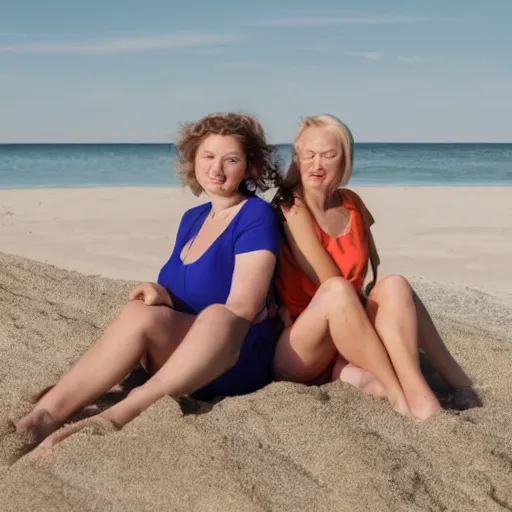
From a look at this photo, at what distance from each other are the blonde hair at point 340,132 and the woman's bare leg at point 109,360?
923 mm

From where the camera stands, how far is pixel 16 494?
2701 millimetres

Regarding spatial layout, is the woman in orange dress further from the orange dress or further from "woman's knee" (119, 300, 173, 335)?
"woman's knee" (119, 300, 173, 335)

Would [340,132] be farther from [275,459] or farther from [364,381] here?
[275,459]

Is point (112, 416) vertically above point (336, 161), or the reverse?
point (336, 161)

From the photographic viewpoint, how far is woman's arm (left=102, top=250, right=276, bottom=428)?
318 cm

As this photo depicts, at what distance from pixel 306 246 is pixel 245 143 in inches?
18.8

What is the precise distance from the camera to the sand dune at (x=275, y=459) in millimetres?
2662

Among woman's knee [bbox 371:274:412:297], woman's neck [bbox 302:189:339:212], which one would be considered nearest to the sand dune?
woman's knee [bbox 371:274:412:297]

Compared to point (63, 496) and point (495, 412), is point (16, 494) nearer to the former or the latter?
point (63, 496)

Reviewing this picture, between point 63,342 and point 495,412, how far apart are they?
215 centimetres

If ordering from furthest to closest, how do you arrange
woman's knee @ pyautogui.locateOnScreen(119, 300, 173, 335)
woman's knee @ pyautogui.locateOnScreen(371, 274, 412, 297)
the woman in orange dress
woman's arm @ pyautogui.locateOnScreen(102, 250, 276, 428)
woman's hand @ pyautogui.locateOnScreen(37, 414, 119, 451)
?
woman's knee @ pyautogui.locateOnScreen(371, 274, 412, 297) → the woman in orange dress → woman's knee @ pyautogui.locateOnScreen(119, 300, 173, 335) → woman's arm @ pyautogui.locateOnScreen(102, 250, 276, 428) → woman's hand @ pyautogui.locateOnScreen(37, 414, 119, 451)

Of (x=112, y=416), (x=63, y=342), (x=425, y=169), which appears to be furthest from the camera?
(x=425, y=169)

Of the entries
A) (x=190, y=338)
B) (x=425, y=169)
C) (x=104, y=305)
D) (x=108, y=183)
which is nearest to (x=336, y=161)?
(x=190, y=338)

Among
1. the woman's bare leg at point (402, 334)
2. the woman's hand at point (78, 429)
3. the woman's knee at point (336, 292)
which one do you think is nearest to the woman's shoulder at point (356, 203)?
the woman's bare leg at point (402, 334)
